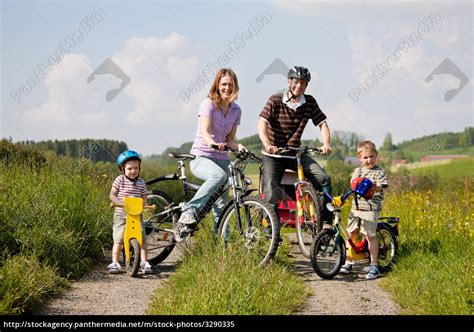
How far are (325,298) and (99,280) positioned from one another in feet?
8.13

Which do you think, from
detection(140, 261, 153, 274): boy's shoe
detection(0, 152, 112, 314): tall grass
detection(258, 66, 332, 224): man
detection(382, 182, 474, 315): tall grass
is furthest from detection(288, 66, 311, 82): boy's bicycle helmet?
detection(0, 152, 112, 314): tall grass

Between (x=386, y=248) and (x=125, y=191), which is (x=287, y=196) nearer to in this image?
(x=386, y=248)

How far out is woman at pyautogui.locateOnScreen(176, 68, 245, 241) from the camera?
700cm

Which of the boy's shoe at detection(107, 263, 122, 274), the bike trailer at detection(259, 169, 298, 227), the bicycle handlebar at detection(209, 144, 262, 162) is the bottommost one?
the boy's shoe at detection(107, 263, 122, 274)

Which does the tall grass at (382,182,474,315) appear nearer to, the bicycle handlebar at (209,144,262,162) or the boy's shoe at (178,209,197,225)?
the bicycle handlebar at (209,144,262,162)

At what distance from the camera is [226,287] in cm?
544

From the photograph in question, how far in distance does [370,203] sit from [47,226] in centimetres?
369

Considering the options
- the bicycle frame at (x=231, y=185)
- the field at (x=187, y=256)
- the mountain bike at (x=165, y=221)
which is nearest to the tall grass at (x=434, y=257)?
the field at (x=187, y=256)

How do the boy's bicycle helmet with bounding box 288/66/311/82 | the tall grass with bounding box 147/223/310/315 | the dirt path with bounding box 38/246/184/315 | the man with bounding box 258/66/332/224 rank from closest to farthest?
the tall grass with bounding box 147/223/310/315 → the dirt path with bounding box 38/246/184/315 → the boy's bicycle helmet with bounding box 288/66/311/82 → the man with bounding box 258/66/332/224

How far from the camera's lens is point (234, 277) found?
5574mm

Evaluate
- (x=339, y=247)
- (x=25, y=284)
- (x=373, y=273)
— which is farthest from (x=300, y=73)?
(x=25, y=284)

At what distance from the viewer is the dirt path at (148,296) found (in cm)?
575

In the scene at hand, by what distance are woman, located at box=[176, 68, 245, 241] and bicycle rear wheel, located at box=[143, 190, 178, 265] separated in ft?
0.90
